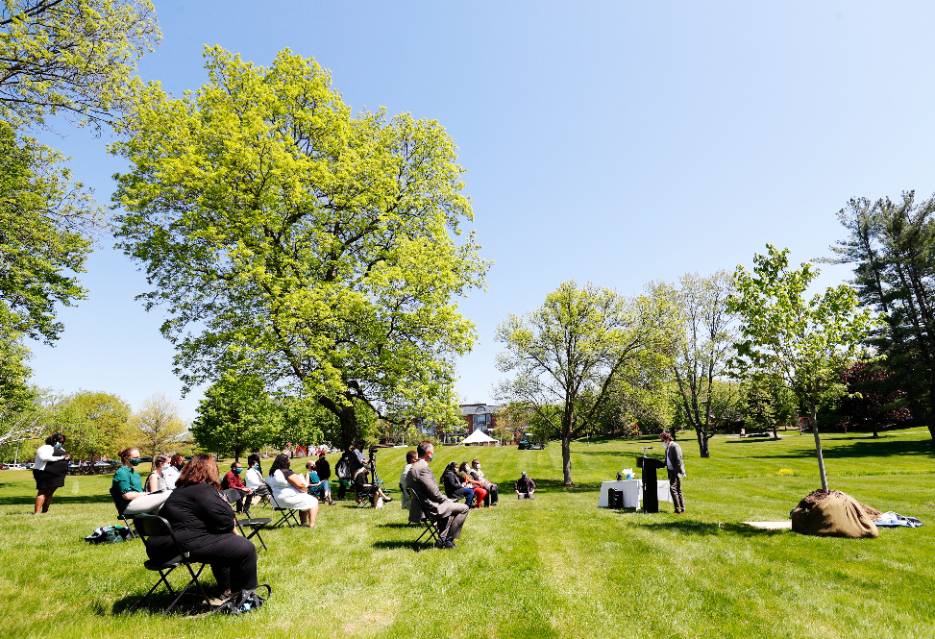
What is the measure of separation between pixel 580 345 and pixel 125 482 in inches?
858

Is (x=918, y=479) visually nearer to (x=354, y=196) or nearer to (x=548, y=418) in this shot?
(x=548, y=418)

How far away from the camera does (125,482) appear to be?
31.5 ft

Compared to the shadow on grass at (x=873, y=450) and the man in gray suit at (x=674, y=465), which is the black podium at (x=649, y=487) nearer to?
the man in gray suit at (x=674, y=465)

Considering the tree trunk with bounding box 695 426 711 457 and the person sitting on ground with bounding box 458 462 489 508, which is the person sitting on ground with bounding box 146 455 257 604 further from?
the tree trunk with bounding box 695 426 711 457

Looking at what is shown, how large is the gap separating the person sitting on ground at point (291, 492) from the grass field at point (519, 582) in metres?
0.55

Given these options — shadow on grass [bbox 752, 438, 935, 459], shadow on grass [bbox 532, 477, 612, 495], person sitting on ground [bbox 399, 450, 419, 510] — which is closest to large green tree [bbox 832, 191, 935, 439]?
shadow on grass [bbox 752, 438, 935, 459]

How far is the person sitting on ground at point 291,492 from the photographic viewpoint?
1056 centimetres

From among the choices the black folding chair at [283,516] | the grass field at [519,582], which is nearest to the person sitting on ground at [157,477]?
the grass field at [519,582]

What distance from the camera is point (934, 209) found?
38812 millimetres

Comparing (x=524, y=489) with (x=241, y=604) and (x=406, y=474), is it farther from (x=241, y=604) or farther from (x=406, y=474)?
(x=241, y=604)

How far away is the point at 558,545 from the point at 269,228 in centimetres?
1424

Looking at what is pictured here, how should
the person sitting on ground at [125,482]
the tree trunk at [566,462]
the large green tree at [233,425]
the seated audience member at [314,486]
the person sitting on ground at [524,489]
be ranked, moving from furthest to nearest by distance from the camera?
the large green tree at [233,425] → the tree trunk at [566,462] → the person sitting on ground at [524,489] → the seated audience member at [314,486] → the person sitting on ground at [125,482]

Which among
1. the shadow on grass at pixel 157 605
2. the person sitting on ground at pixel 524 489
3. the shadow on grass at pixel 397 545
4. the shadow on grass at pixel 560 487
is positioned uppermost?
the shadow on grass at pixel 157 605

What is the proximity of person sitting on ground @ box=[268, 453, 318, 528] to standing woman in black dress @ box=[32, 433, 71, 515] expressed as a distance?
5949 mm
